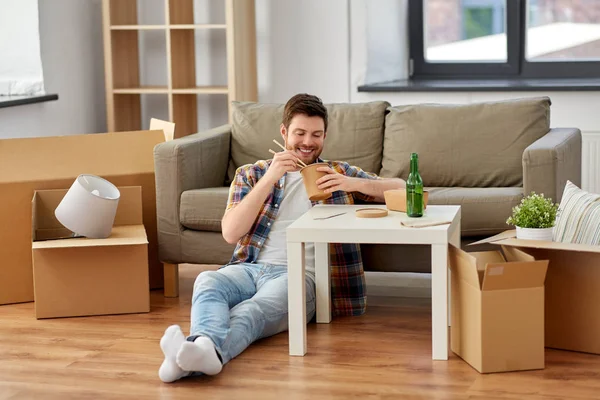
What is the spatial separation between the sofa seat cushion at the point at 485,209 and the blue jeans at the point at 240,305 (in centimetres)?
61

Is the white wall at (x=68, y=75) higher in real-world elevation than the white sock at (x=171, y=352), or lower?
higher

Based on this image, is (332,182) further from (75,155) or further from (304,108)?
(75,155)

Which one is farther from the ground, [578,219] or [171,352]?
[578,219]

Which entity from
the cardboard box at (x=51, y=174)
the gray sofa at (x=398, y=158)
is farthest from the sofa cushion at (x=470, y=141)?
the cardboard box at (x=51, y=174)

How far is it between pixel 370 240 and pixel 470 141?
1.15 meters

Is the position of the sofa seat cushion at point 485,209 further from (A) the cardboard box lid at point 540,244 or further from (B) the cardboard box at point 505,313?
(B) the cardboard box at point 505,313

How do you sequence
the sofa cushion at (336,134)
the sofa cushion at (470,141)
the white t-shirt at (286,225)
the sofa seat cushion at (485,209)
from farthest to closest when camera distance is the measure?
1. the sofa cushion at (336,134)
2. the sofa cushion at (470,141)
3. the sofa seat cushion at (485,209)
4. the white t-shirt at (286,225)

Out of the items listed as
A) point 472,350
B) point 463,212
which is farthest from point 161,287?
point 472,350

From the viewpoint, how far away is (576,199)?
10.4ft

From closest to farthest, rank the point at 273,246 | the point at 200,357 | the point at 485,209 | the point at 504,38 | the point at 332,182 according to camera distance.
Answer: the point at 200,357 < the point at 332,182 < the point at 273,246 < the point at 485,209 < the point at 504,38

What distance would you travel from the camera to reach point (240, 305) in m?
3.11

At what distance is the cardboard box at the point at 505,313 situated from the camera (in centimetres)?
277

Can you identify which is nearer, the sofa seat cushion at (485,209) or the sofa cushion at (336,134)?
the sofa seat cushion at (485,209)

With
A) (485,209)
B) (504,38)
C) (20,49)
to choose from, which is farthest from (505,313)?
(20,49)
